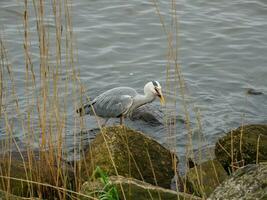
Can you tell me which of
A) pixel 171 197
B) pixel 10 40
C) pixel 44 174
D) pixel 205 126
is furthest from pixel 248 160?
pixel 10 40

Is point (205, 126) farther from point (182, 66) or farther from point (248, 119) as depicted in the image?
point (182, 66)

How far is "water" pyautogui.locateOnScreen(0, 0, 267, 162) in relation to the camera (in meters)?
8.23

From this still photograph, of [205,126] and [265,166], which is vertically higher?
[265,166]

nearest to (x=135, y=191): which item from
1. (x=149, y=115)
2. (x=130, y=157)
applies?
(x=130, y=157)

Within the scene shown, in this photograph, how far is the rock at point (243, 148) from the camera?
5221mm

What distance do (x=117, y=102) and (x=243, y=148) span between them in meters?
3.12

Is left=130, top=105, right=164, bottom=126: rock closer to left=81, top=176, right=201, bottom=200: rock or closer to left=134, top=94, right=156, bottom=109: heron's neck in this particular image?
left=134, top=94, right=156, bottom=109: heron's neck

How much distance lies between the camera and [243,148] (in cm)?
527

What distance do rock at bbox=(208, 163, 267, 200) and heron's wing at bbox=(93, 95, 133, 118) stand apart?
4.82 metres

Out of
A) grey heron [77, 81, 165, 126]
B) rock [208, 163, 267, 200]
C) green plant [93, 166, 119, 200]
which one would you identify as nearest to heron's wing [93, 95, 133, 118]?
grey heron [77, 81, 165, 126]

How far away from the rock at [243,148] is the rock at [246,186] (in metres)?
1.80

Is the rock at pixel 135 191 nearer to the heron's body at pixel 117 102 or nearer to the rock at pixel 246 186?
the rock at pixel 246 186

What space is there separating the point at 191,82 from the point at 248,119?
4.40ft

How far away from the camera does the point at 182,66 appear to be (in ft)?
31.2
